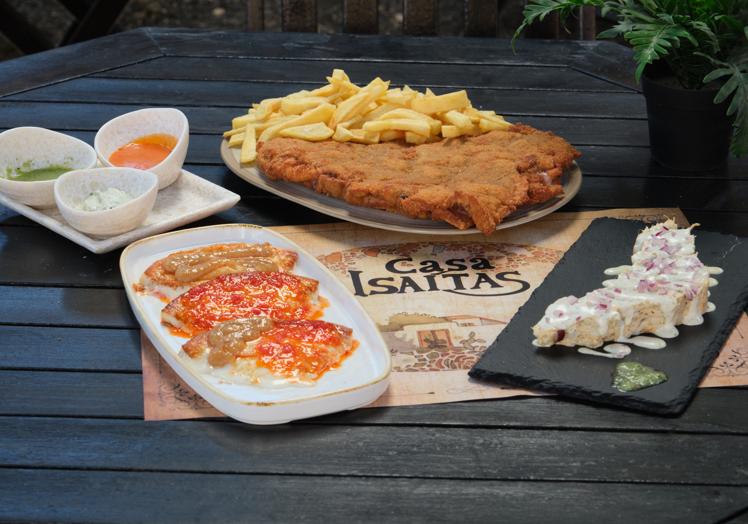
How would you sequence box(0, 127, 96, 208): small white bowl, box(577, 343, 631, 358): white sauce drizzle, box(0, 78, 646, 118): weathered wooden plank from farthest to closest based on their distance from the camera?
box(0, 78, 646, 118): weathered wooden plank → box(0, 127, 96, 208): small white bowl → box(577, 343, 631, 358): white sauce drizzle

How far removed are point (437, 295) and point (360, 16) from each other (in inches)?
80.4

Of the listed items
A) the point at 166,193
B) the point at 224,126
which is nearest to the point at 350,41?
the point at 224,126

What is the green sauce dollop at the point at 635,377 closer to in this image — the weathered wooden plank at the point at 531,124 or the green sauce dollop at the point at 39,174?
the weathered wooden plank at the point at 531,124

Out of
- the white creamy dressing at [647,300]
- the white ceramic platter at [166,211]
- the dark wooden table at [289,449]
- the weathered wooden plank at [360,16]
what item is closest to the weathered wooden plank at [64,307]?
the dark wooden table at [289,449]

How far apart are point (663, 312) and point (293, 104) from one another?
135cm

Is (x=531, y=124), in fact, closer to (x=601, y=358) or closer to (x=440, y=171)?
(x=440, y=171)

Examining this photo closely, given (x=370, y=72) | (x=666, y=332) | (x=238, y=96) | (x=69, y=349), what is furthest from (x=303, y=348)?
(x=370, y=72)

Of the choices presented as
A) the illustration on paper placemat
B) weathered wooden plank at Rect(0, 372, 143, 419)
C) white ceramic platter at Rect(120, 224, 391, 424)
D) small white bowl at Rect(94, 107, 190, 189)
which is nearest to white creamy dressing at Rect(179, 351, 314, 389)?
white ceramic platter at Rect(120, 224, 391, 424)

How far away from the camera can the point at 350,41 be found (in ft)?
13.1

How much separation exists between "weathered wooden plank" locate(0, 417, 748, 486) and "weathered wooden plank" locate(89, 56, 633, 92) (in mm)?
1935

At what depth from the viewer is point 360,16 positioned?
4.17 metres

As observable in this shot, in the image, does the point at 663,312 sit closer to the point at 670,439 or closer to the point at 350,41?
the point at 670,439

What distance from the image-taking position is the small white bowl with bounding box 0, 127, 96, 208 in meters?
2.80

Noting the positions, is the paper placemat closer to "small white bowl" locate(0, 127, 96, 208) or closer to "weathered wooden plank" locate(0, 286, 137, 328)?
"weathered wooden plank" locate(0, 286, 137, 328)
